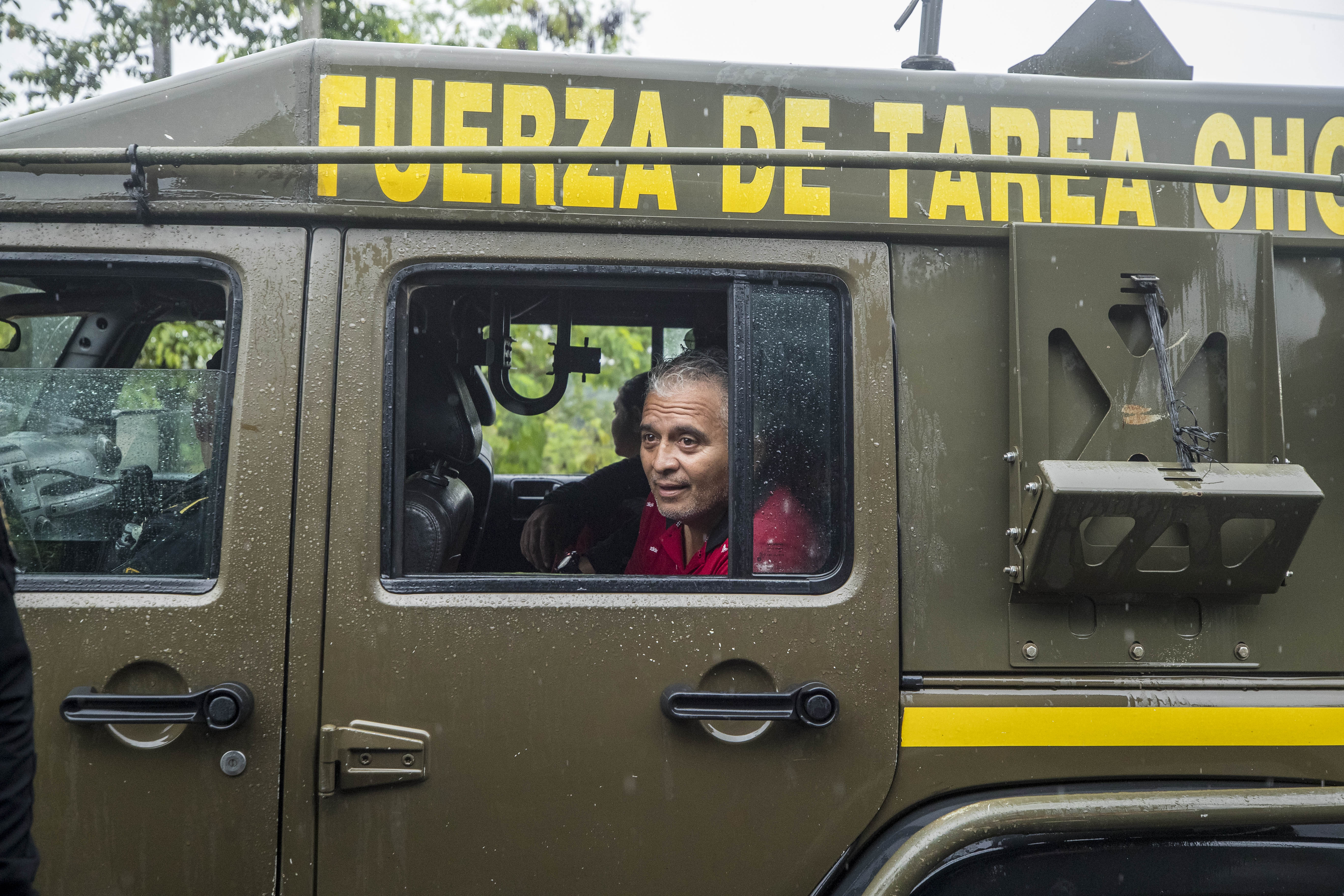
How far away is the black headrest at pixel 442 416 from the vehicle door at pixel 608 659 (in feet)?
0.60

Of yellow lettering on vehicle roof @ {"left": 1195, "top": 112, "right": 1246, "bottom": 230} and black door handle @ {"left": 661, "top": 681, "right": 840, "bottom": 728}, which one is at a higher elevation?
yellow lettering on vehicle roof @ {"left": 1195, "top": 112, "right": 1246, "bottom": 230}

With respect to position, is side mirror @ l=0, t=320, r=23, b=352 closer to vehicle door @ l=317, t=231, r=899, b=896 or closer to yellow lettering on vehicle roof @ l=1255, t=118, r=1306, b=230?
vehicle door @ l=317, t=231, r=899, b=896

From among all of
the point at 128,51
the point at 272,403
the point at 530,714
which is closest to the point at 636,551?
the point at 530,714

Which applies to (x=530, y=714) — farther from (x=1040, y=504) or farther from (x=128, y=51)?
(x=128, y=51)

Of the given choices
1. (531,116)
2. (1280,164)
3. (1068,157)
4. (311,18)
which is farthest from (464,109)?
(311,18)

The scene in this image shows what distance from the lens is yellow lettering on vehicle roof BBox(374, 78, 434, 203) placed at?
1729mm

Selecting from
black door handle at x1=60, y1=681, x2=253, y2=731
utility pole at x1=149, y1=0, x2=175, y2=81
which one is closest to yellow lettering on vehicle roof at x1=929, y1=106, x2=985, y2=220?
black door handle at x1=60, y1=681, x2=253, y2=731

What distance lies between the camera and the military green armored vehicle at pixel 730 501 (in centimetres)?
163

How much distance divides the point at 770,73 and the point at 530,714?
48.2 inches

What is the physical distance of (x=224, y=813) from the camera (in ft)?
5.33

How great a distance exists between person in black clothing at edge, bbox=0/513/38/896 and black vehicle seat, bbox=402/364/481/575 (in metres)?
0.60

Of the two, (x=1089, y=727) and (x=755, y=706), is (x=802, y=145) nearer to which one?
(x=755, y=706)

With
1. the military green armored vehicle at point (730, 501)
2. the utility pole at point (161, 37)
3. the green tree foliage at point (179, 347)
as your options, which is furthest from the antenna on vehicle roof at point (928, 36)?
the utility pole at point (161, 37)

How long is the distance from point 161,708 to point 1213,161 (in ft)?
6.96
